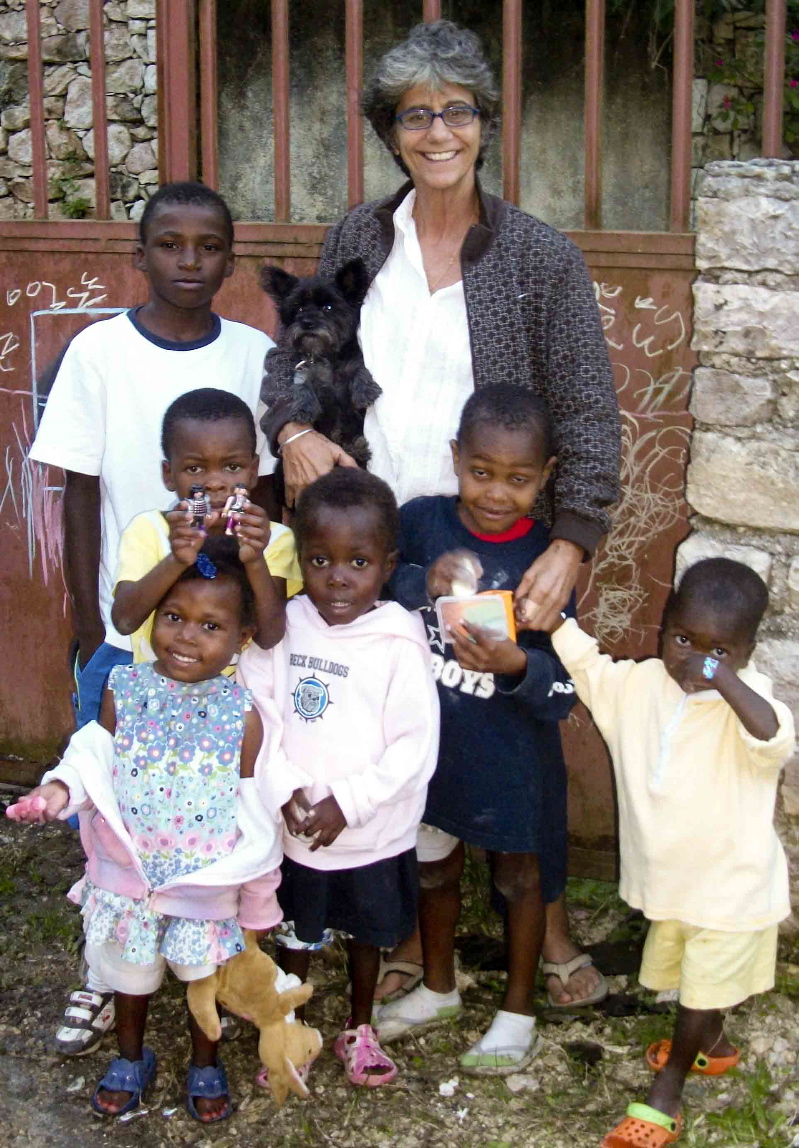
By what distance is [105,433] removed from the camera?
2.79 meters

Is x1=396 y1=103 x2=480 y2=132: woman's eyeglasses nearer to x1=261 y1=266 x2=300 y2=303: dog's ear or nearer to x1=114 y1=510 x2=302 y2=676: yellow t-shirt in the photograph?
x1=261 y1=266 x2=300 y2=303: dog's ear

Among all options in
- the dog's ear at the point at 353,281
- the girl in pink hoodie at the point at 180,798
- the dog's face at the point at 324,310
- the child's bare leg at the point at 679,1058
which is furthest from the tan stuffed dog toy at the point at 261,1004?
the dog's ear at the point at 353,281

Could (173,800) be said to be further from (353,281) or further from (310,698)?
(353,281)

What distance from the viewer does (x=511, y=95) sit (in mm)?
3457

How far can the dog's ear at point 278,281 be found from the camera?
2926 mm

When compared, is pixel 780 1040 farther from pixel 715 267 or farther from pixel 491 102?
pixel 491 102

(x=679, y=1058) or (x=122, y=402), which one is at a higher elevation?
(x=122, y=402)

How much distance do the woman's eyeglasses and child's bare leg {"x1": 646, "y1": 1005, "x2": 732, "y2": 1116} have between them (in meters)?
2.05

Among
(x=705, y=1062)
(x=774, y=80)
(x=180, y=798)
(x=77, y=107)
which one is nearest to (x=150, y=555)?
(x=180, y=798)

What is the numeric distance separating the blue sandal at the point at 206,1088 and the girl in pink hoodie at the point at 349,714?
37cm

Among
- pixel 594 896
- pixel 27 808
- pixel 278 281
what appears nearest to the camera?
pixel 27 808

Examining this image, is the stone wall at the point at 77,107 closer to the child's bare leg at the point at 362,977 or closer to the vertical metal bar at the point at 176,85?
→ the vertical metal bar at the point at 176,85

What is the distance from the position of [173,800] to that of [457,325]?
1.26 m

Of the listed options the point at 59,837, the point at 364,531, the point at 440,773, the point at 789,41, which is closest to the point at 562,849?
the point at 440,773
